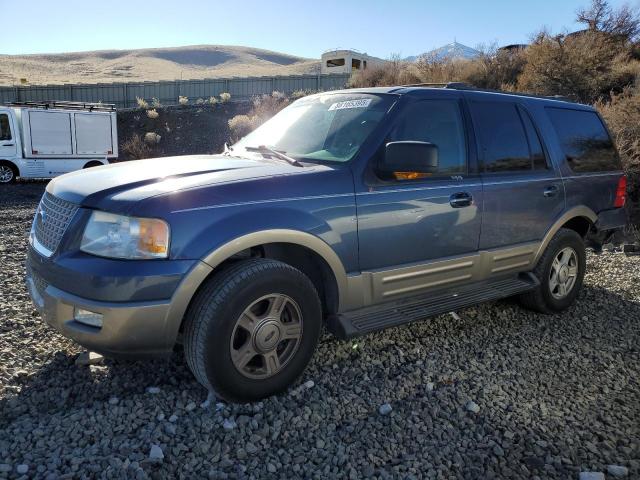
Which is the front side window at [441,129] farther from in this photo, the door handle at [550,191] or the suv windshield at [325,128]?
the door handle at [550,191]

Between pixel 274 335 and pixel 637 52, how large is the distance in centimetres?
2399

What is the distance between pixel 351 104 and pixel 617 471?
2.88 meters

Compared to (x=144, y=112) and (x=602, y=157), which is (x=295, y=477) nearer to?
(x=602, y=157)

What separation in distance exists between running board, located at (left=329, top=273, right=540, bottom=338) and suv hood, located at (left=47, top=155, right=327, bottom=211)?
1035mm

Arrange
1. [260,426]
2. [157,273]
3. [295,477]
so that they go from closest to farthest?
[295,477] → [157,273] → [260,426]

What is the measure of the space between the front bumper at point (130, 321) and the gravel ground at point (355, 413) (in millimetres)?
443

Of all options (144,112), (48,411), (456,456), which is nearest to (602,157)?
(456,456)

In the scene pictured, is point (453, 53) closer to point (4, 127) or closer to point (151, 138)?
point (151, 138)

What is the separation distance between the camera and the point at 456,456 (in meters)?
2.73

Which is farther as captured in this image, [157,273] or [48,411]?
[48,411]

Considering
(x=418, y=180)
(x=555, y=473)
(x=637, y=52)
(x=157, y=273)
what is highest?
(x=637, y=52)

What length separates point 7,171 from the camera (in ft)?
51.9

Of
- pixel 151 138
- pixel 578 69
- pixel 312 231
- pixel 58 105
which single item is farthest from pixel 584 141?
pixel 151 138

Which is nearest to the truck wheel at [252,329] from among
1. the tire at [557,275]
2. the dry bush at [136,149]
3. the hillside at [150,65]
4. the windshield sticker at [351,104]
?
the windshield sticker at [351,104]
